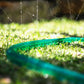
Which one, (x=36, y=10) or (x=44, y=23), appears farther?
(x=36, y=10)

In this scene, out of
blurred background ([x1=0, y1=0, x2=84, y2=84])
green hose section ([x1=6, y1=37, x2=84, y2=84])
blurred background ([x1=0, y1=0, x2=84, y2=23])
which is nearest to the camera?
green hose section ([x1=6, y1=37, x2=84, y2=84])

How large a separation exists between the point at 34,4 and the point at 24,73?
270 inches

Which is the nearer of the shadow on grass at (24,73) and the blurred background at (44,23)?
the shadow on grass at (24,73)

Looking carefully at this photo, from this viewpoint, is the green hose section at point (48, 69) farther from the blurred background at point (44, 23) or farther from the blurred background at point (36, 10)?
the blurred background at point (36, 10)

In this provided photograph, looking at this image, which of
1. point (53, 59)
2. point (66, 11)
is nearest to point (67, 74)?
point (53, 59)

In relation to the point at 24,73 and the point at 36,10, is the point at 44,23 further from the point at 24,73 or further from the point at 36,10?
the point at 24,73

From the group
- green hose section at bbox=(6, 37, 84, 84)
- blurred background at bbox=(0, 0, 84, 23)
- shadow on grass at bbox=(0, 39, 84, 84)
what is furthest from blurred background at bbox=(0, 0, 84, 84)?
green hose section at bbox=(6, 37, 84, 84)

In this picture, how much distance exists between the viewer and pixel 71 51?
3.79 meters

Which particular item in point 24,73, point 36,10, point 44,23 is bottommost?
point 24,73

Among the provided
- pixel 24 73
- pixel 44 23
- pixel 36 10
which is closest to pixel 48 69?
pixel 24 73

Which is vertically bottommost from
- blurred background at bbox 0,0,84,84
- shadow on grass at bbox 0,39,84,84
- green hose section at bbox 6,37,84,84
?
shadow on grass at bbox 0,39,84,84

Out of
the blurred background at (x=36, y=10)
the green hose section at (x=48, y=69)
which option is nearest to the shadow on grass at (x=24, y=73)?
the green hose section at (x=48, y=69)

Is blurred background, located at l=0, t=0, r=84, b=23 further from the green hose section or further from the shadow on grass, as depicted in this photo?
the green hose section

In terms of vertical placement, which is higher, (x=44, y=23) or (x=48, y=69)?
(x=44, y=23)
